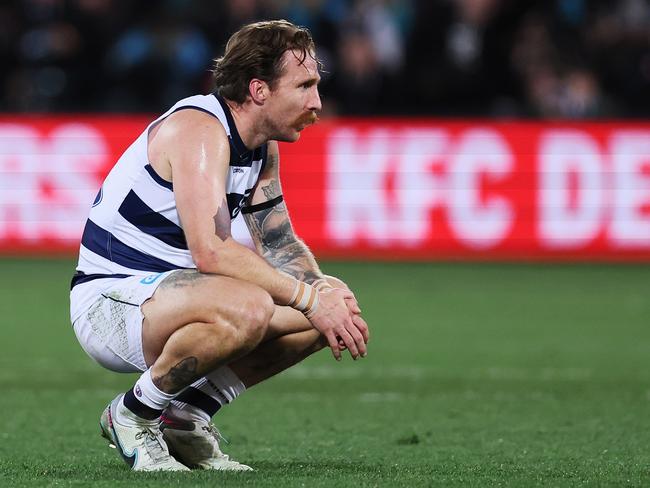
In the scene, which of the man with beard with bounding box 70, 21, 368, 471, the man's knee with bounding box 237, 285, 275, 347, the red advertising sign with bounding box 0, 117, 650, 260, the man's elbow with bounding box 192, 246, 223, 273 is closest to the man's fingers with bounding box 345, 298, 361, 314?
the man with beard with bounding box 70, 21, 368, 471

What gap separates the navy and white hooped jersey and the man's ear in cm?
12

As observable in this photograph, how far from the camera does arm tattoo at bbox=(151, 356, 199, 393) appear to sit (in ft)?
16.9

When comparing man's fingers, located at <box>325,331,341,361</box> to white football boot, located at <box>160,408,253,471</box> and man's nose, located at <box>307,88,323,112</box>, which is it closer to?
white football boot, located at <box>160,408,253,471</box>

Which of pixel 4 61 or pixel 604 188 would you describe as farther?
pixel 4 61

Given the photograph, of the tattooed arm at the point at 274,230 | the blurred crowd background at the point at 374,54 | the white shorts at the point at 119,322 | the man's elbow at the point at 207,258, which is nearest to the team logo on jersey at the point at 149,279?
the white shorts at the point at 119,322

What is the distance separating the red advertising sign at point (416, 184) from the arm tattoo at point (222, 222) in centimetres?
943

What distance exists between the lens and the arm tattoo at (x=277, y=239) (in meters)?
5.79

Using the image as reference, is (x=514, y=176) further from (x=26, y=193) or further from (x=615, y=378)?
(x=615, y=378)

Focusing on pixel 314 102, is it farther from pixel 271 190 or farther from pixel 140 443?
pixel 140 443

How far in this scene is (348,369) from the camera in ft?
29.1

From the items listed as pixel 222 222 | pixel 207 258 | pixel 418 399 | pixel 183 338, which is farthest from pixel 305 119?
pixel 418 399

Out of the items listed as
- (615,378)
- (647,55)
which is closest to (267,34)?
(615,378)

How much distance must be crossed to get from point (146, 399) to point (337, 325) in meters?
0.78

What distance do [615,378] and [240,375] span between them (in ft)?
10.8
